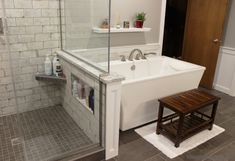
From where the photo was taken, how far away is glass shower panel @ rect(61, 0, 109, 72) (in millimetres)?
2208

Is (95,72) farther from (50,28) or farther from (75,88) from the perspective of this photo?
(50,28)

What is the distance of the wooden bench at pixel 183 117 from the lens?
2363mm

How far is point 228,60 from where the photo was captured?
3.87 meters

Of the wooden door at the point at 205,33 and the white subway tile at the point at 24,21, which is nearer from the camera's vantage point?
the white subway tile at the point at 24,21

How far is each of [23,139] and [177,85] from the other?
202 centimetres

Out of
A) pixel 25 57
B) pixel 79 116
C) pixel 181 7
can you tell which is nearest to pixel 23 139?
pixel 79 116

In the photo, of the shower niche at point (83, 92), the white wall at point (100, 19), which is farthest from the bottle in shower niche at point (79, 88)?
the white wall at point (100, 19)

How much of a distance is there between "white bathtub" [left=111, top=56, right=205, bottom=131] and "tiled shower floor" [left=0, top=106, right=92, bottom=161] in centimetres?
60

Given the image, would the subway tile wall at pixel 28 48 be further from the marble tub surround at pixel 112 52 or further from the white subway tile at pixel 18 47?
the marble tub surround at pixel 112 52

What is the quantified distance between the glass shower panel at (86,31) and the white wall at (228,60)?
2.49 m

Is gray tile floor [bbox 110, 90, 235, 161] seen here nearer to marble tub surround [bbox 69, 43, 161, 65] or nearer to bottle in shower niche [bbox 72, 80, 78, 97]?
bottle in shower niche [bbox 72, 80, 78, 97]

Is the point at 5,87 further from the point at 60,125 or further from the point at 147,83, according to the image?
the point at 147,83

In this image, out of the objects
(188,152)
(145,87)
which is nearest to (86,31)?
(145,87)

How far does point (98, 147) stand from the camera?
217 cm
